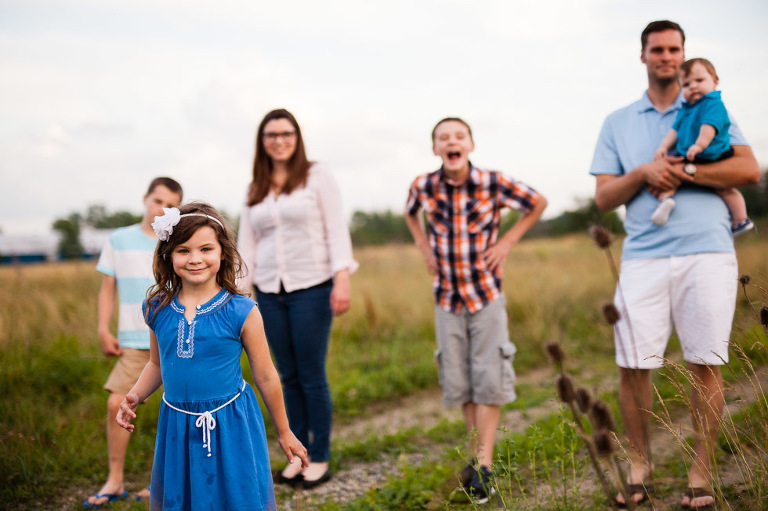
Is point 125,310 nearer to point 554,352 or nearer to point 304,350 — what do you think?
point 304,350

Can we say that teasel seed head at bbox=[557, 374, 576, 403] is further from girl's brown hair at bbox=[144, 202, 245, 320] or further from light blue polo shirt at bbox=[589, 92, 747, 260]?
light blue polo shirt at bbox=[589, 92, 747, 260]

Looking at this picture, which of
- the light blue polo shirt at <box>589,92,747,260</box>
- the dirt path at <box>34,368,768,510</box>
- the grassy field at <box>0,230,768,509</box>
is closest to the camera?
the light blue polo shirt at <box>589,92,747,260</box>

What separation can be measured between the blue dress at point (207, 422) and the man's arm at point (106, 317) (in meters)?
1.32

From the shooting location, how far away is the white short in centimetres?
290

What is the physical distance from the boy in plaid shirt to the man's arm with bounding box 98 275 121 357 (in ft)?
6.62

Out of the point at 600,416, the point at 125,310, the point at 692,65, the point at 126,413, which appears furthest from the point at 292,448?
the point at 692,65

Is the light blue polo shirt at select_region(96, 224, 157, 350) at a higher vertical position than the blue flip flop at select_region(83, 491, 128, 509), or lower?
higher

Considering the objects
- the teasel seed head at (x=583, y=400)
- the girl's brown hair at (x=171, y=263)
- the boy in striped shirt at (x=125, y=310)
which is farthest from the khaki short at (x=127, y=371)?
the teasel seed head at (x=583, y=400)

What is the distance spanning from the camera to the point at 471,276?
3525 mm

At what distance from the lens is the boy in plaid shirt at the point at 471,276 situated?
3.46 metres

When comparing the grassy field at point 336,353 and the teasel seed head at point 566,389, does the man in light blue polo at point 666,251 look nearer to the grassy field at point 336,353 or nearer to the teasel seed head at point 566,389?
the grassy field at point 336,353

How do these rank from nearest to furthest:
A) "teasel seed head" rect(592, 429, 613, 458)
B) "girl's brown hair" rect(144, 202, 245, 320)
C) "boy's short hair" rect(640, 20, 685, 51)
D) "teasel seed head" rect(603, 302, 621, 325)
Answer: "teasel seed head" rect(592, 429, 613, 458) < "teasel seed head" rect(603, 302, 621, 325) < "girl's brown hair" rect(144, 202, 245, 320) < "boy's short hair" rect(640, 20, 685, 51)

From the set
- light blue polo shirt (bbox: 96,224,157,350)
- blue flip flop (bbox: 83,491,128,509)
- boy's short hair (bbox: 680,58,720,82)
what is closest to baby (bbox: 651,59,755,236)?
boy's short hair (bbox: 680,58,720,82)

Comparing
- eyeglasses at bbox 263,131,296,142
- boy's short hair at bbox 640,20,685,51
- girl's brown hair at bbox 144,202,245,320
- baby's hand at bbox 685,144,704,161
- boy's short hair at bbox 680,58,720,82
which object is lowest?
girl's brown hair at bbox 144,202,245,320
